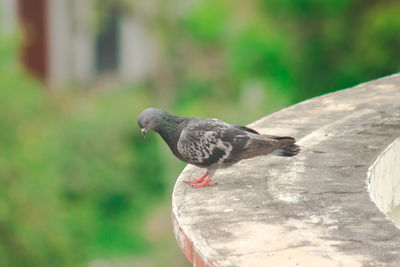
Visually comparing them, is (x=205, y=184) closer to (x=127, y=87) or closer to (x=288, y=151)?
(x=288, y=151)

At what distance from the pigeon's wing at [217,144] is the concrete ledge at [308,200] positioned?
88mm

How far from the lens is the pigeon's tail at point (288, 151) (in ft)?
12.6

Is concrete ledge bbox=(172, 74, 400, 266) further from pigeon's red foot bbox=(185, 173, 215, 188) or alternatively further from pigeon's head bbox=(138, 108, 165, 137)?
pigeon's head bbox=(138, 108, 165, 137)

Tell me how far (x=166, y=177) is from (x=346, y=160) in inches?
542

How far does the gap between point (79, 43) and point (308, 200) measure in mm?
20198

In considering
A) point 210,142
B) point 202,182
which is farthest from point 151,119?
→ point 202,182

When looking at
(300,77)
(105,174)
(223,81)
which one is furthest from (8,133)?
(223,81)

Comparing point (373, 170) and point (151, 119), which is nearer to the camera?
Result: point (373, 170)

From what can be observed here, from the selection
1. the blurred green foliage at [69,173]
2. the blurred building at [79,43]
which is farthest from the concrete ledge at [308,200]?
the blurred building at [79,43]

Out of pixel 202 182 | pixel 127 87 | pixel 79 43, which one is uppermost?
pixel 202 182

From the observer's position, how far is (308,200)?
3.23 m

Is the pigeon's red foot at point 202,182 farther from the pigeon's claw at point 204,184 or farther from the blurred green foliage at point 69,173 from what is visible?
the blurred green foliage at point 69,173

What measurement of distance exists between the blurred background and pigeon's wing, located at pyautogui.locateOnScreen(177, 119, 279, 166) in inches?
273

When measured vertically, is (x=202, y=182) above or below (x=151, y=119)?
below
